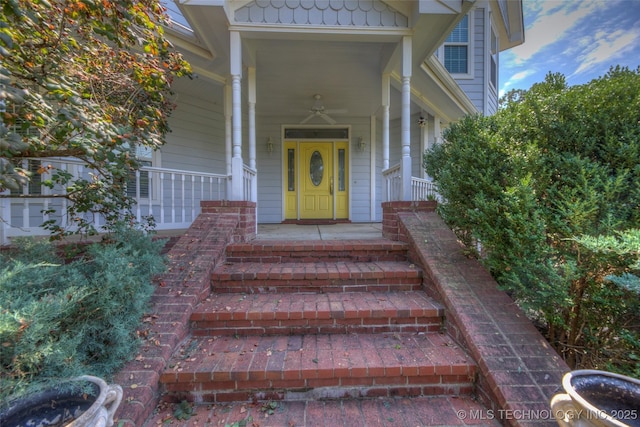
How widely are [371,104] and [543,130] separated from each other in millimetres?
4217

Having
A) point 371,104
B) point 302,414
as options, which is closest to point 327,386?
point 302,414

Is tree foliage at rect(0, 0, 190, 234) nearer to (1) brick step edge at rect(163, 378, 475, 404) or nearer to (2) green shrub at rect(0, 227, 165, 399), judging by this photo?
(2) green shrub at rect(0, 227, 165, 399)

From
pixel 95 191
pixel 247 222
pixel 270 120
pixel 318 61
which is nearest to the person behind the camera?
pixel 95 191

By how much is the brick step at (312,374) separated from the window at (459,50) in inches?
276

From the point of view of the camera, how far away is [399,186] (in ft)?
12.1

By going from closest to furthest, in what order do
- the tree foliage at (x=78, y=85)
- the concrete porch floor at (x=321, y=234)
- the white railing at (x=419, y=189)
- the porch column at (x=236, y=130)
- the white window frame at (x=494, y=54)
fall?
the tree foliage at (x=78, y=85), the porch column at (x=236, y=130), the concrete porch floor at (x=321, y=234), the white railing at (x=419, y=189), the white window frame at (x=494, y=54)

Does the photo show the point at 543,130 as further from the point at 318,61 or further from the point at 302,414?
the point at 318,61

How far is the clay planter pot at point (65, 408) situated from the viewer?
3.49 ft

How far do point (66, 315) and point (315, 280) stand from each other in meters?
1.61

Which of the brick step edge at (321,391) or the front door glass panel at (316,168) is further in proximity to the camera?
the front door glass panel at (316,168)

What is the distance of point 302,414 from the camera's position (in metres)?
1.54

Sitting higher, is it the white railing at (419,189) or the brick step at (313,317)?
the white railing at (419,189)

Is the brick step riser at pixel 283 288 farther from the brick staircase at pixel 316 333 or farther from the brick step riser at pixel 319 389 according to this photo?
the brick step riser at pixel 319 389

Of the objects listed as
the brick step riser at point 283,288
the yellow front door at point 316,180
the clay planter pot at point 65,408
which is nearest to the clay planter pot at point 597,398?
the brick step riser at point 283,288
